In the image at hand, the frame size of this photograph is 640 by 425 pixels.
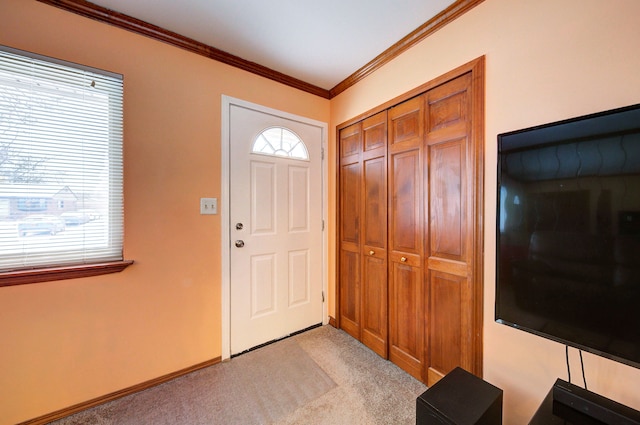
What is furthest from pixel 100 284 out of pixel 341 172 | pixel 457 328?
pixel 457 328

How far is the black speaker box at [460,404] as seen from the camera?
3.20ft

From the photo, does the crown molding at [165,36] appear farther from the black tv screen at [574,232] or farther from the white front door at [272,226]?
the black tv screen at [574,232]

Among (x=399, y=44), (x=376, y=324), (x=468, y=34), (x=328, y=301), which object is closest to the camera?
(x=468, y=34)

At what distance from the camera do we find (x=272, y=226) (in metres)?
2.25

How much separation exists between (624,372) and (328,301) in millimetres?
2017

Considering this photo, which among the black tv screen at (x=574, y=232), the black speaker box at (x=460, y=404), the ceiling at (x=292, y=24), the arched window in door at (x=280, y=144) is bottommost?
the black speaker box at (x=460, y=404)

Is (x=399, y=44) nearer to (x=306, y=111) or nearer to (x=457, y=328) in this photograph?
(x=306, y=111)

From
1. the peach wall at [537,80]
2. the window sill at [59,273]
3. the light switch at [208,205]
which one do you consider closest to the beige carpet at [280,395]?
the peach wall at [537,80]

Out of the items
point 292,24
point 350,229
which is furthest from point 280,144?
point 350,229

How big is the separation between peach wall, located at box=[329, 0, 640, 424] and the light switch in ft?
6.12

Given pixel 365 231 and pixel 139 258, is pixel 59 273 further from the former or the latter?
pixel 365 231

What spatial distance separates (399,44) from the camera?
5.99ft

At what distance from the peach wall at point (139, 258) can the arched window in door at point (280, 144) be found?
32cm

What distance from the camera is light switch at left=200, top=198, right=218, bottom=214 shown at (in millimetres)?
1885
